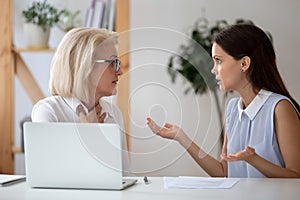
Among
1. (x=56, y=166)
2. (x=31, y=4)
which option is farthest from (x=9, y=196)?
(x=31, y=4)

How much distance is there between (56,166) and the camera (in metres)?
1.63

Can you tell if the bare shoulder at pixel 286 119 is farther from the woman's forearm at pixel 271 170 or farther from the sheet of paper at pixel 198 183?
the sheet of paper at pixel 198 183

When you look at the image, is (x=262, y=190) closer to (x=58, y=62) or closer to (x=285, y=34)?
(x=58, y=62)

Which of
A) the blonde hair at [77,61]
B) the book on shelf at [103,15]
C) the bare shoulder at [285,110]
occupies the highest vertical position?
the book on shelf at [103,15]

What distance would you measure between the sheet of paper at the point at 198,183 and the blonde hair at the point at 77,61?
1.47 feet

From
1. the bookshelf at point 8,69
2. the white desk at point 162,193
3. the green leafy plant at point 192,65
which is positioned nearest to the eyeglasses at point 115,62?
the white desk at point 162,193

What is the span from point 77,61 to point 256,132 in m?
0.72

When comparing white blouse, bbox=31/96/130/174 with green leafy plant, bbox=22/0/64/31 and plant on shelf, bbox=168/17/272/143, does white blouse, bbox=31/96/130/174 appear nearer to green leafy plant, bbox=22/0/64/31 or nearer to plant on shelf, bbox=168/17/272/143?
plant on shelf, bbox=168/17/272/143

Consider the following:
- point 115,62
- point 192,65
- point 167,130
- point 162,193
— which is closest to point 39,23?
point 192,65

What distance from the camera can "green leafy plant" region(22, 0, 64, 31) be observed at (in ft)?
11.5

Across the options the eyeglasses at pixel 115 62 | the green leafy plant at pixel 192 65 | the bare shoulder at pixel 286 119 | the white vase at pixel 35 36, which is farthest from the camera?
the white vase at pixel 35 36

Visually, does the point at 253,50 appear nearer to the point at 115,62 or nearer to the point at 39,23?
the point at 115,62

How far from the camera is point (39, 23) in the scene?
3.48 meters

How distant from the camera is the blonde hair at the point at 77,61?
195 cm
